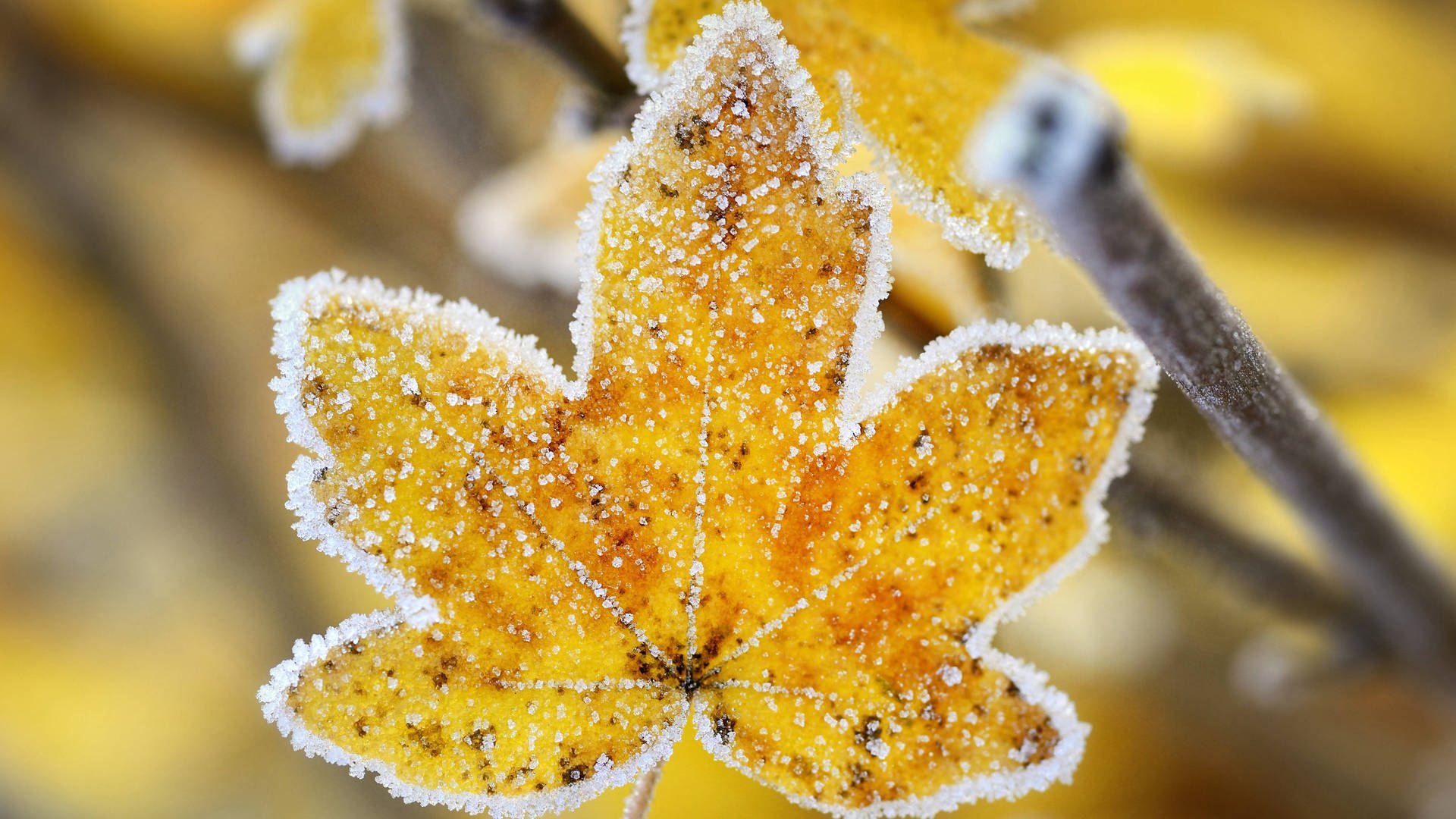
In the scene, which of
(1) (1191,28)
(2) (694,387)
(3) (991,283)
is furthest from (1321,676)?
(1) (1191,28)

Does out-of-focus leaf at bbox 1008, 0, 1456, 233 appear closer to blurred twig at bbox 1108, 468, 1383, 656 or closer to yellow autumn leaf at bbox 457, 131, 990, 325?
blurred twig at bbox 1108, 468, 1383, 656

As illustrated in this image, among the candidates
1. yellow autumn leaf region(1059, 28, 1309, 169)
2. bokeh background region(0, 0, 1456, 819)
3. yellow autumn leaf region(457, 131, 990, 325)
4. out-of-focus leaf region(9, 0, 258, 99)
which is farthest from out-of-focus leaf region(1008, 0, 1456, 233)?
out-of-focus leaf region(9, 0, 258, 99)

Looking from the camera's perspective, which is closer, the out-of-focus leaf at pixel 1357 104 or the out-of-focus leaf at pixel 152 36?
the out-of-focus leaf at pixel 1357 104

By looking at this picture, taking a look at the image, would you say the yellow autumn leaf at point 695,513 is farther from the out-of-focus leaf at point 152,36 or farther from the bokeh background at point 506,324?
the out-of-focus leaf at point 152,36

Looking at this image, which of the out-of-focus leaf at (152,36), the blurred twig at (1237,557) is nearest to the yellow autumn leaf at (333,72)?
the blurred twig at (1237,557)

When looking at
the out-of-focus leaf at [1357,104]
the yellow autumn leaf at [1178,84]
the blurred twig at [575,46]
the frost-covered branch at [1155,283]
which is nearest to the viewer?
the frost-covered branch at [1155,283]

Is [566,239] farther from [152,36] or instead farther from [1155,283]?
[152,36]

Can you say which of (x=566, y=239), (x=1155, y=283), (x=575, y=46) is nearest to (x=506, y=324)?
(x=566, y=239)
